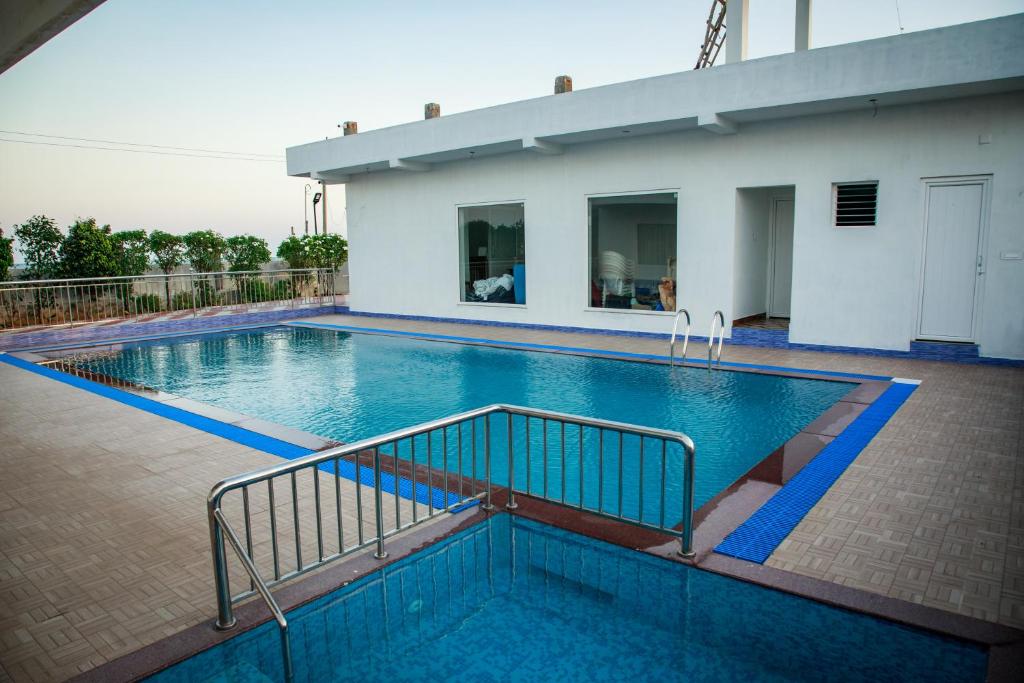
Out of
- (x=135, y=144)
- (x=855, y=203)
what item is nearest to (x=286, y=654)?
(x=855, y=203)

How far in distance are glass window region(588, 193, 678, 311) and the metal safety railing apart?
6.02 meters

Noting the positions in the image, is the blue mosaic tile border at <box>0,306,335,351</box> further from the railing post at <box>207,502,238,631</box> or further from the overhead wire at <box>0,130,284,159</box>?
the overhead wire at <box>0,130,284,159</box>

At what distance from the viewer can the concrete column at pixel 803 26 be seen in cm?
998

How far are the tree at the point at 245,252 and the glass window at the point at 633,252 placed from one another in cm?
1572

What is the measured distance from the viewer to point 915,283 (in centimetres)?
927

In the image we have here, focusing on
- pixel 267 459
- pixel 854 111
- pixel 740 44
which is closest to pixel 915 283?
pixel 854 111

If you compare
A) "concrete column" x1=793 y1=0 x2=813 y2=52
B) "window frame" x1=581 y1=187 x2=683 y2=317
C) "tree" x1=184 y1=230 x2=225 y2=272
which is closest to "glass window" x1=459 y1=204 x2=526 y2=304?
"window frame" x1=581 y1=187 x2=683 y2=317

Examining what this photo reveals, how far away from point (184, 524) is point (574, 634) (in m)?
2.73

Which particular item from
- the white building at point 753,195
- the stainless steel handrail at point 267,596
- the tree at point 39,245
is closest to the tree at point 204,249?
the tree at point 39,245

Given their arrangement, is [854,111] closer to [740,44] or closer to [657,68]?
[740,44]

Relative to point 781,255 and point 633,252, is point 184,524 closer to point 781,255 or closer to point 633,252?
point 633,252

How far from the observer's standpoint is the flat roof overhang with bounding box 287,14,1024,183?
7969mm

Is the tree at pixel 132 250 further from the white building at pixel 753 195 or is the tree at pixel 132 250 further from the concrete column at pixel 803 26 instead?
the concrete column at pixel 803 26

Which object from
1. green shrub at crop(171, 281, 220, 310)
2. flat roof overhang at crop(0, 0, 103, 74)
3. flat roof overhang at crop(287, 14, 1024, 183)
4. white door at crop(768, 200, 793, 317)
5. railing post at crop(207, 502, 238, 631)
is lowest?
railing post at crop(207, 502, 238, 631)
